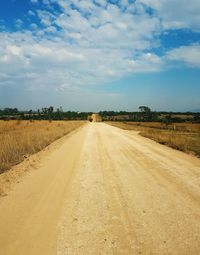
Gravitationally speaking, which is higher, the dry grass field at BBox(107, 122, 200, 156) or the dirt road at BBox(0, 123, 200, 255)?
the dirt road at BBox(0, 123, 200, 255)

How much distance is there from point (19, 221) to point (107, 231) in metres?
1.73

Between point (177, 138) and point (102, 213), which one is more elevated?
point (102, 213)

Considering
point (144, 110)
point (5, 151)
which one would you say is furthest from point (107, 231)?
point (144, 110)

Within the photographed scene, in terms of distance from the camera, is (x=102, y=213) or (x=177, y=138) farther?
(x=177, y=138)

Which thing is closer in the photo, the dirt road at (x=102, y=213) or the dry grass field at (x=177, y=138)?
the dirt road at (x=102, y=213)

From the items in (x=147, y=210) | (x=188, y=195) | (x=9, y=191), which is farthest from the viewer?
(x=9, y=191)

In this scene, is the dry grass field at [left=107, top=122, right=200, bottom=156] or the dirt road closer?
the dirt road

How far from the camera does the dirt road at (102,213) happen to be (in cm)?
473

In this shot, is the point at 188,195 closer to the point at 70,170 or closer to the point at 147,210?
the point at 147,210

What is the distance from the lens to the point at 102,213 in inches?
246

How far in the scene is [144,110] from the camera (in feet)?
519

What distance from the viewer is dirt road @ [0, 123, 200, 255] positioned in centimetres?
473

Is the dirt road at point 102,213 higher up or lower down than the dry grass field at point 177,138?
higher up

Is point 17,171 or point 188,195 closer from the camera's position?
point 188,195
